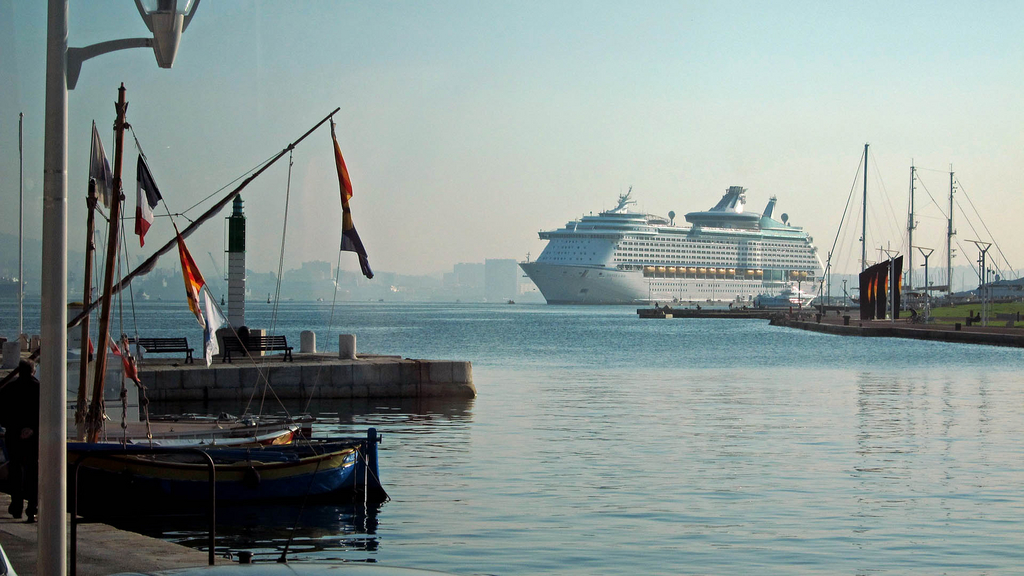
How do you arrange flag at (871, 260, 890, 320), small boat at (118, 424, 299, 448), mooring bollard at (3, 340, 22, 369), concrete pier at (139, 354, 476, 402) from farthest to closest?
flag at (871, 260, 890, 320) < concrete pier at (139, 354, 476, 402) < mooring bollard at (3, 340, 22, 369) < small boat at (118, 424, 299, 448)

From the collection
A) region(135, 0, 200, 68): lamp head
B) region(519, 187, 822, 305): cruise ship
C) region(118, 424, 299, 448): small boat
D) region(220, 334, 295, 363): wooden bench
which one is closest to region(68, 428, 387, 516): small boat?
region(118, 424, 299, 448): small boat

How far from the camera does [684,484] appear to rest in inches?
544

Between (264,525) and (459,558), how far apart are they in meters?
2.44

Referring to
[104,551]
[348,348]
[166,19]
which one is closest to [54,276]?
[166,19]

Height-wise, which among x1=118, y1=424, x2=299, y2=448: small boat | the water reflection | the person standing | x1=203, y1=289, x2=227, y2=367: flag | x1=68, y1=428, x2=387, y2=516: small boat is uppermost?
x1=203, y1=289, x2=227, y2=367: flag

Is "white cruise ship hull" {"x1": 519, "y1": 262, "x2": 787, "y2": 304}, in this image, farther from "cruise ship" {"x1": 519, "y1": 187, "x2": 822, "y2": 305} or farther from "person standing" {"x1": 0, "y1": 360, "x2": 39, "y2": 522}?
"person standing" {"x1": 0, "y1": 360, "x2": 39, "y2": 522}

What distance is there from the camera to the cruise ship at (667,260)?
133375mm

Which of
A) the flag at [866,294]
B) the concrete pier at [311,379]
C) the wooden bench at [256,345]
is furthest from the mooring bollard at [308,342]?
the flag at [866,294]

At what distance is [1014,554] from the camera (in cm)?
1009

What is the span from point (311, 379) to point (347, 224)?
10.4 metres

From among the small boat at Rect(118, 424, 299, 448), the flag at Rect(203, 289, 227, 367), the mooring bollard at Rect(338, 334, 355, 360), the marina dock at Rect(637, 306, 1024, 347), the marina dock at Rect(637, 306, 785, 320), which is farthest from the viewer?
the marina dock at Rect(637, 306, 785, 320)

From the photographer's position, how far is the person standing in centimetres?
872

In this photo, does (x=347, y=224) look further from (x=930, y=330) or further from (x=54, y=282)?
(x=930, y=330)

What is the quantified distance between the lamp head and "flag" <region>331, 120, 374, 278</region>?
8917mm
